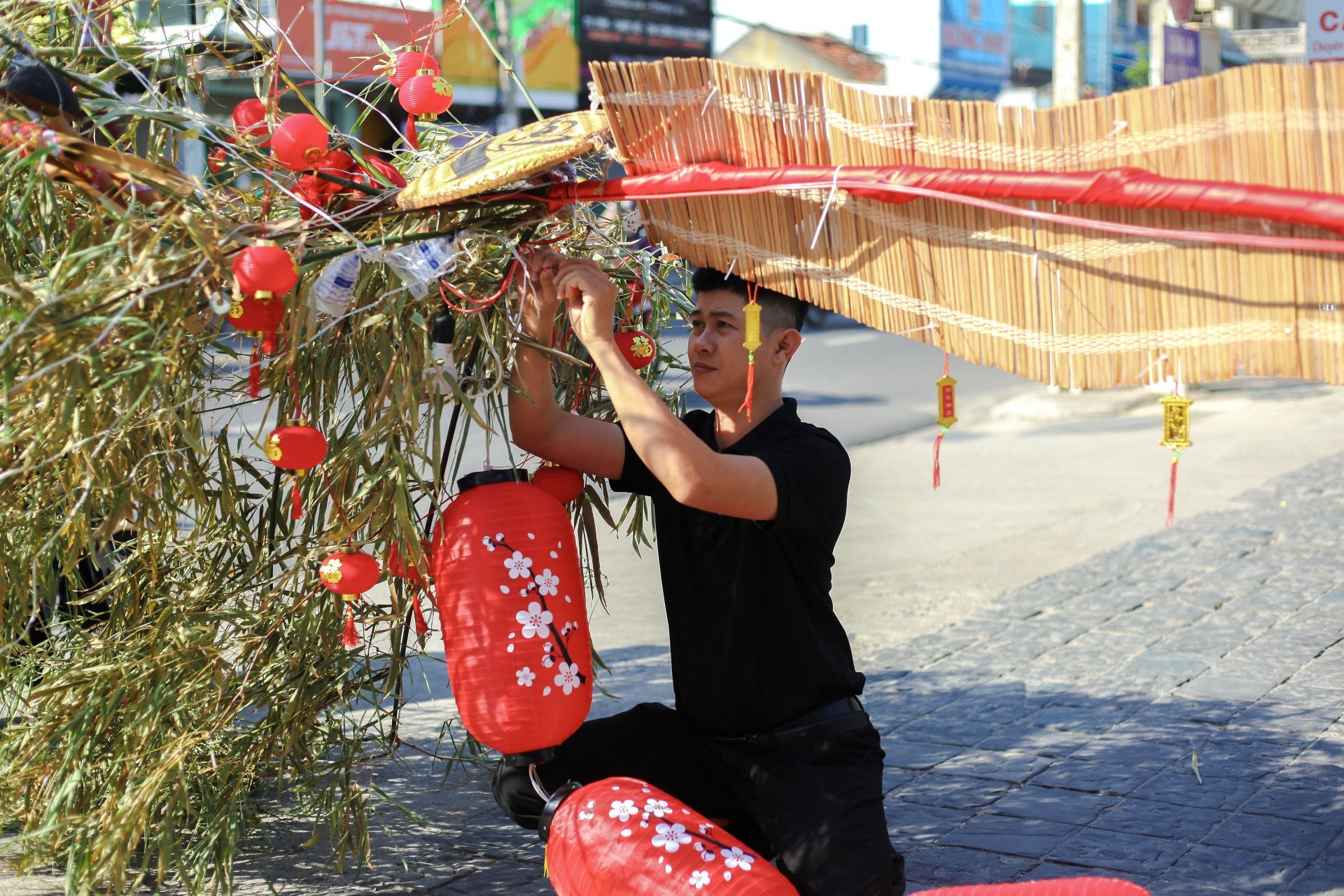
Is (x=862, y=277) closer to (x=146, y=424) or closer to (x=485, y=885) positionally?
(x=146, y=424)

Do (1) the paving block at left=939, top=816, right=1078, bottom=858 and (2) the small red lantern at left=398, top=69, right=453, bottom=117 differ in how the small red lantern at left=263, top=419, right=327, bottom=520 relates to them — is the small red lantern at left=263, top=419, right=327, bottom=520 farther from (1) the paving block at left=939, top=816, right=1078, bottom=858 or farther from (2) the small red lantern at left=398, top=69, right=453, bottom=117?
(1) the paving block at left=939, top=816, right=1078, bottom=858

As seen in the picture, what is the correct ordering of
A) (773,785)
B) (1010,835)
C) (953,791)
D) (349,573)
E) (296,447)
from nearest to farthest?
(296,447), (349,573), (773,785), (1010,835), (953,791)

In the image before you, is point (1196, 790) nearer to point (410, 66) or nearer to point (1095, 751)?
point (1095, 751)

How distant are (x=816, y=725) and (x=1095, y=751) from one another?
1691mm

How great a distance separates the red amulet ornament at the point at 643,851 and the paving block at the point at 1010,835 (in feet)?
3.68

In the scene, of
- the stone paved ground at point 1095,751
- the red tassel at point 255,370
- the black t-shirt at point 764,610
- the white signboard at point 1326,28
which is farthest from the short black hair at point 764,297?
the white signboard at point 1326,28

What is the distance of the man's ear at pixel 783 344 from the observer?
2.77m

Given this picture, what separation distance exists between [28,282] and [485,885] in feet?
5.90

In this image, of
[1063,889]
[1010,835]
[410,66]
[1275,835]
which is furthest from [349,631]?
[1275,835]

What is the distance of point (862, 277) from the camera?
2.46m

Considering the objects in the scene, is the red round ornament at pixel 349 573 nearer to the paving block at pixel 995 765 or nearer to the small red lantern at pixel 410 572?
the small red lantern at pixel 410 572

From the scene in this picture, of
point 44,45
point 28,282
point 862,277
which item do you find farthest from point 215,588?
point 862,277

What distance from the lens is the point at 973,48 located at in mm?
33969

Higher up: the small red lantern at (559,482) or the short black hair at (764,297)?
the short black hair at (764,297)
